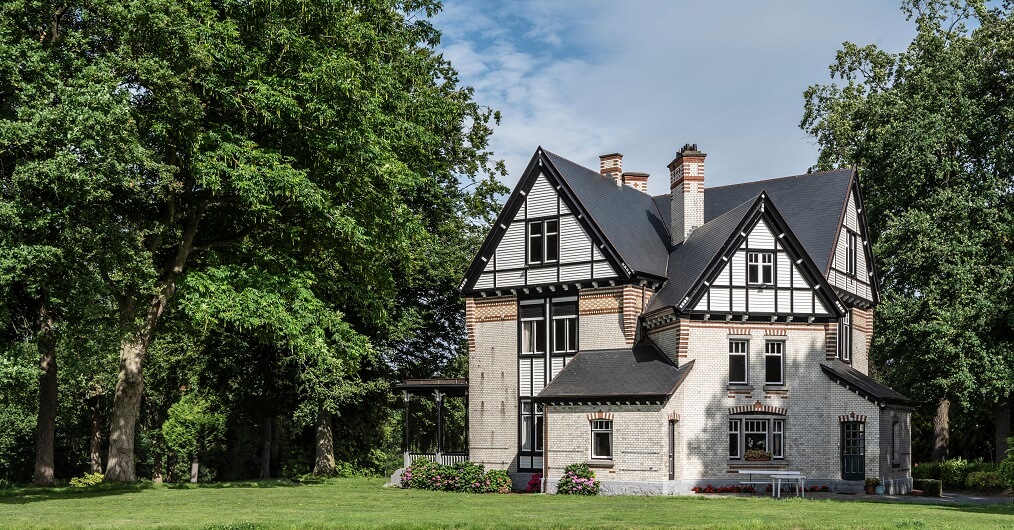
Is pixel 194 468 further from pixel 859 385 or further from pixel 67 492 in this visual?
pixel 859 385

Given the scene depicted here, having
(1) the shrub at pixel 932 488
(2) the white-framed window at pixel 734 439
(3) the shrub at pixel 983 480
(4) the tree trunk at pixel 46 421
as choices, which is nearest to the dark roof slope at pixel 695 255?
(2) the white-framed window at pixel 734 439

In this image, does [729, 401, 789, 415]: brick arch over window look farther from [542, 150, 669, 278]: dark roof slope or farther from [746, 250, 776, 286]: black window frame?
[542, 150, 669, 278]: dark roof slope

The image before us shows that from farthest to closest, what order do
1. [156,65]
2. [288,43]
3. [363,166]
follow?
1. [363,166]
2. [288,43]
3. [156,65]

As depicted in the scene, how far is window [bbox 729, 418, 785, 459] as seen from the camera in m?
31.5

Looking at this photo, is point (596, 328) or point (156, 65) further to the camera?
point (596, 328)

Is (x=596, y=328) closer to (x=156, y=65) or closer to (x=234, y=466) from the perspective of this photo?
(x=156, y=65)

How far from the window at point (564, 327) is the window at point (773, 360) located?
626cm

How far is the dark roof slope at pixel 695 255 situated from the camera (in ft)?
104

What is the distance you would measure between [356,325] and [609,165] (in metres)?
11.9

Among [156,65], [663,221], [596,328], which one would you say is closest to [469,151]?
[663,221]

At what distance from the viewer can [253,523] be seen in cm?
1759

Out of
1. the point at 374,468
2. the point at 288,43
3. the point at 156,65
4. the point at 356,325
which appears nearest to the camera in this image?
the point at 156,65

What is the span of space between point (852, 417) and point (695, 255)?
7.01m

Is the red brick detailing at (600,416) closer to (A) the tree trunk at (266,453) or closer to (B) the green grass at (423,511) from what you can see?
(B) the green grass at (423,511)
